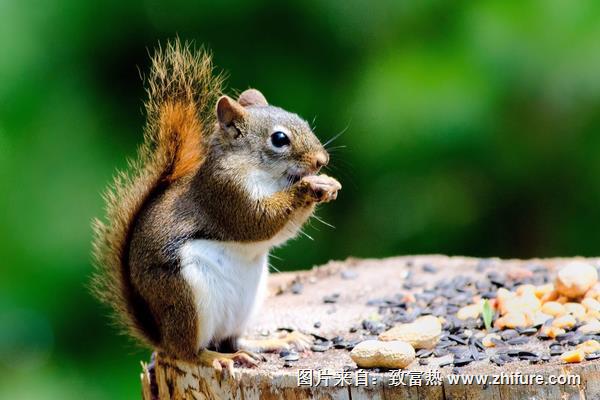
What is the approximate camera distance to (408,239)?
13.7 ft

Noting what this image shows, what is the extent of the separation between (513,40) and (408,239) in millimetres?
846

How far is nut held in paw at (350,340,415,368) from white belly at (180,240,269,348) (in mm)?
394

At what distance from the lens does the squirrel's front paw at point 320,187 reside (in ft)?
8.02

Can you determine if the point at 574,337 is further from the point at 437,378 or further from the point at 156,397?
the point at 156,397

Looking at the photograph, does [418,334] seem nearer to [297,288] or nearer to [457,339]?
[457,339]

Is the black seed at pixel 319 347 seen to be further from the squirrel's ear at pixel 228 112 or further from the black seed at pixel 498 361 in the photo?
the squirrel's ear at pixel 228 112

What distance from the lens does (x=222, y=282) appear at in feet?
8.13

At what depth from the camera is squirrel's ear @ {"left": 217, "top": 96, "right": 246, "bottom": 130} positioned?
257 centimetres

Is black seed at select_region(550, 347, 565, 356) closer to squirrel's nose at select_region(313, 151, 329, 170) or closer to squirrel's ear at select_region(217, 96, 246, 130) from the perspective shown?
squirrel's nose at select_region(313, 151, 329, 170)

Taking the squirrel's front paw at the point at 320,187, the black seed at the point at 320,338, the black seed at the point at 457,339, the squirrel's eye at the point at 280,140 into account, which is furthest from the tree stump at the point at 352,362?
the squirrel's eye at the point at 280,140

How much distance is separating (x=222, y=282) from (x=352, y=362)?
0.37m

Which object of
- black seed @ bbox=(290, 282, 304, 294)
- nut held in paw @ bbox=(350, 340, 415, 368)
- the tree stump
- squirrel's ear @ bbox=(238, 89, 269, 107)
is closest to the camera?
the tree stump

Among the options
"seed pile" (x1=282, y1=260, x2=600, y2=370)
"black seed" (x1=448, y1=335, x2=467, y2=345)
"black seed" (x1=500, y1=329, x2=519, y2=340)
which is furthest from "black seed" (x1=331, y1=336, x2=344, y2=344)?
"black seed" (x1=500, y1=329, x2=519, y2=340)

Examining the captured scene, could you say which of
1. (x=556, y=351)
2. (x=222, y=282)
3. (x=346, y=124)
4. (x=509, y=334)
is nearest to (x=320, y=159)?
(x=222, y=282)
